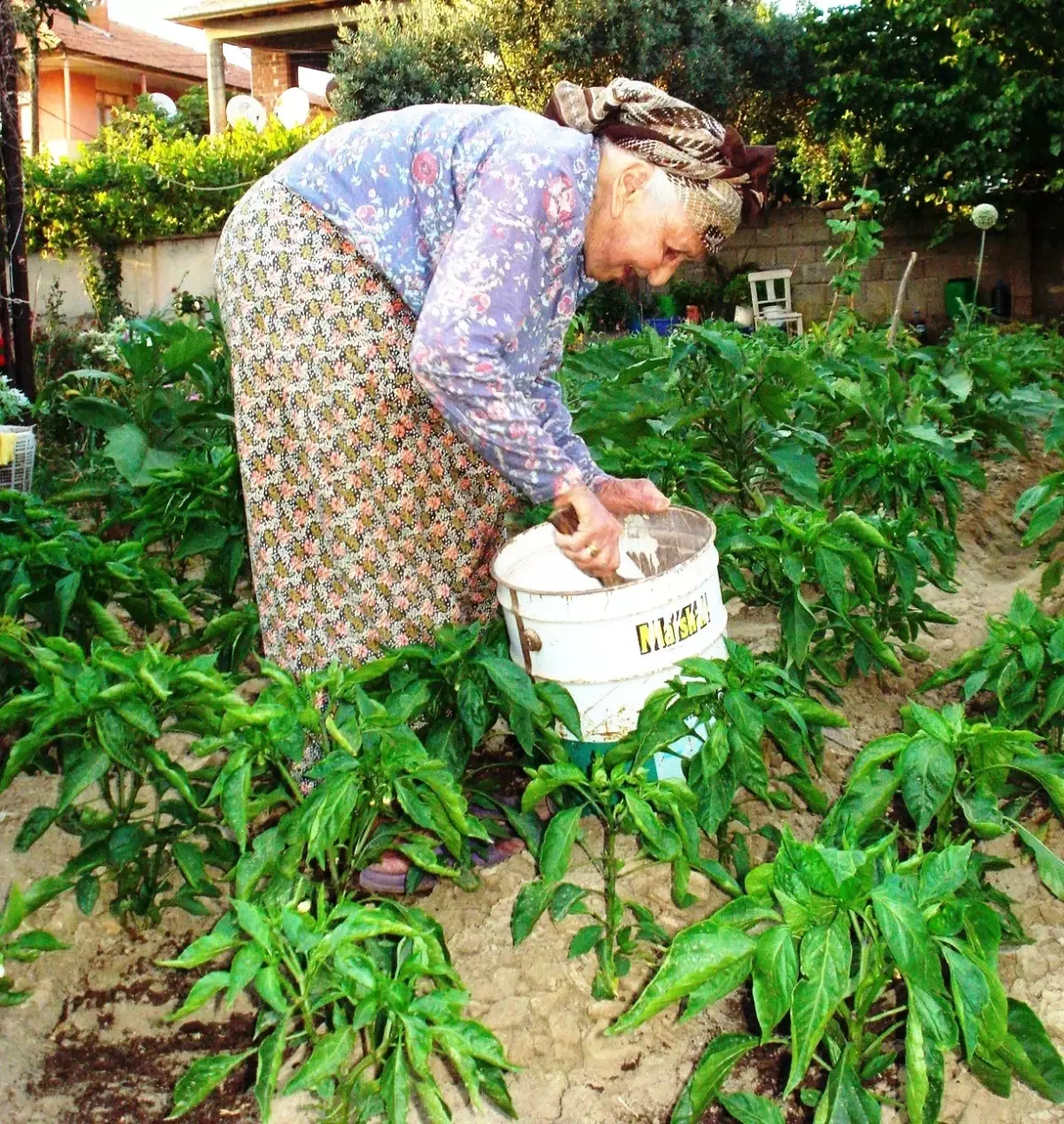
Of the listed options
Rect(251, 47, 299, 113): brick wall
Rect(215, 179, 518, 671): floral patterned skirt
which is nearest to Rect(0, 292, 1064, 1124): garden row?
Rect(215, 179, 518, 671): floral patterned skirt

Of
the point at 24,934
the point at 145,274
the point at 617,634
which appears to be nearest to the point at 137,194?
the point at 145,274

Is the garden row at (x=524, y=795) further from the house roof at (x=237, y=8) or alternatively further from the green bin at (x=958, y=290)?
the house roof at (x=237, y=8)

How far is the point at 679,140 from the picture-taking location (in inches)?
71.5

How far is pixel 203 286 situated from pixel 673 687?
10588 mm

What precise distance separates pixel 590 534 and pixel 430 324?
384mm

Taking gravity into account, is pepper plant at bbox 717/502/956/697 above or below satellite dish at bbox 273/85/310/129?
below

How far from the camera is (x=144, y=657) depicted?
1.66 meters

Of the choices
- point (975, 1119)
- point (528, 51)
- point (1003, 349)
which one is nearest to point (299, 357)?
point (975, 1119)

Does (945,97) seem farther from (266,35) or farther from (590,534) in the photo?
(590,534)

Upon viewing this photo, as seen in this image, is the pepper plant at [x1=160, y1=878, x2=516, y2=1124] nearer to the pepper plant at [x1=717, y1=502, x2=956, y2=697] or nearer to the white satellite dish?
the pepper plant at [x1=717, y1=502, x2=956, y2=697]

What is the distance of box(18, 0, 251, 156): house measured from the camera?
1877 centimetres

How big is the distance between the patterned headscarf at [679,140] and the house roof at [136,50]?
59.8 feet

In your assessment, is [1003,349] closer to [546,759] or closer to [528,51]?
[546,759]

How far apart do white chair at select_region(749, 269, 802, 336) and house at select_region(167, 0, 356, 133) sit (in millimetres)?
5992
